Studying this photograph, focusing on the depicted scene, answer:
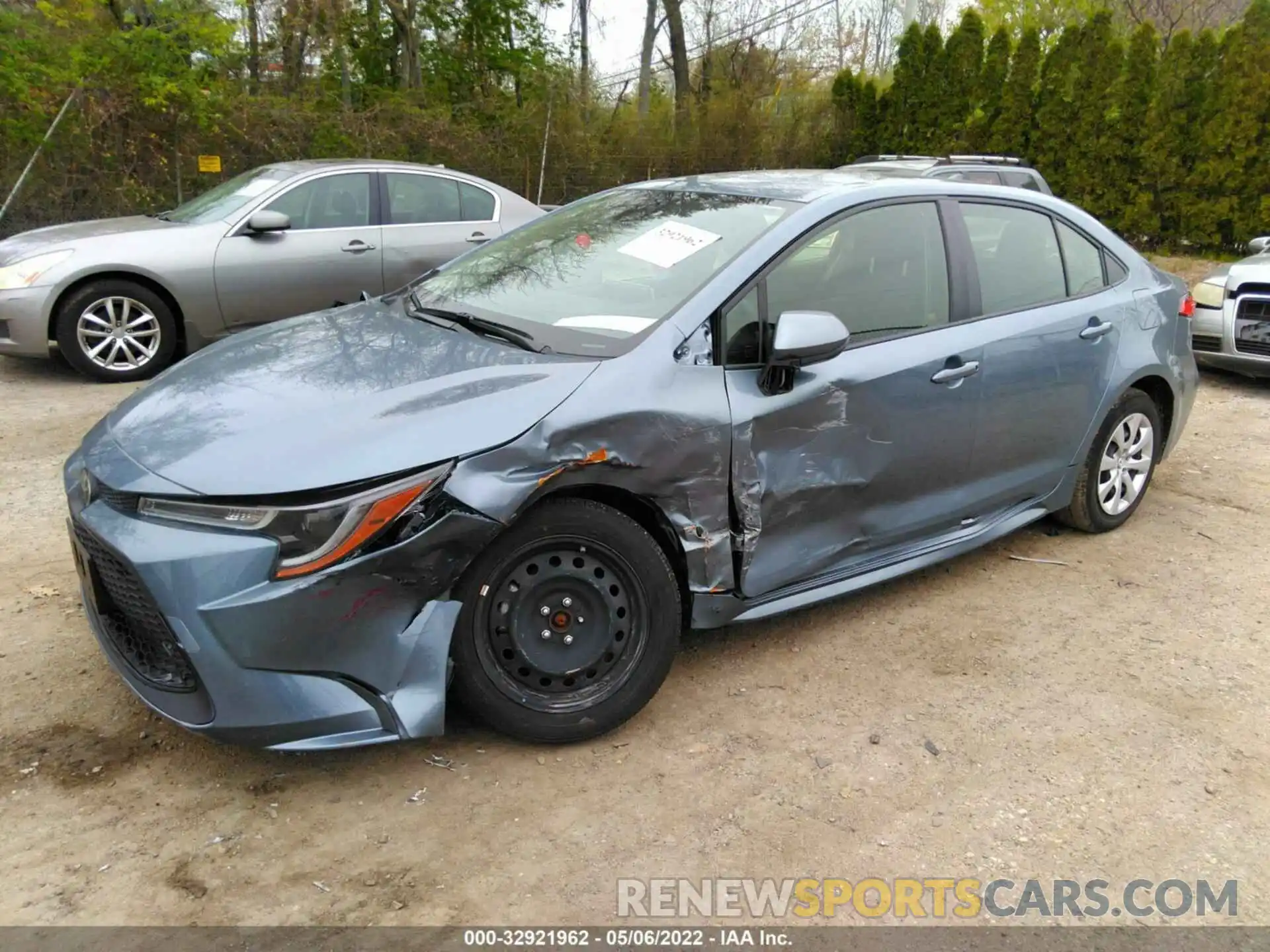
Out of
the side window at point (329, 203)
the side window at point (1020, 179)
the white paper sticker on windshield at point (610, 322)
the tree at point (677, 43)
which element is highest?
the tree at point (677, 43)

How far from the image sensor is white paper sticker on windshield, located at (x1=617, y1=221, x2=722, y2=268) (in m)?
3.53

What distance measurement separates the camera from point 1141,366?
457 centimetres

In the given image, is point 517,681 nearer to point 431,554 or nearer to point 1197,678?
point 431,554

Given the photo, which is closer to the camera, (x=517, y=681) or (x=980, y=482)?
(x=517, y=681)

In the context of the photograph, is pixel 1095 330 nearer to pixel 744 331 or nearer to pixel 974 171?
pixel 744 331

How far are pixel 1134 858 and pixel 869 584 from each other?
4.19 ft

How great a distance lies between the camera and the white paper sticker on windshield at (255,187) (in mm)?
7499

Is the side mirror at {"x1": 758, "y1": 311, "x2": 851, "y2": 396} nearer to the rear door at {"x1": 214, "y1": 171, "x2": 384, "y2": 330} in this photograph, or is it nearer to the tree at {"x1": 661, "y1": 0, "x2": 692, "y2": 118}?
the rear door at {"x1": 214, "y1": 171, "x2": 384, "y2": 330}

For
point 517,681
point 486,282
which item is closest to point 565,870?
point 517,681

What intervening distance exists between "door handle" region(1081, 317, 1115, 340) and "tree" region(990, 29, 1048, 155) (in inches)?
518

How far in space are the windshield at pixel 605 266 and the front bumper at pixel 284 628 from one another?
915mm

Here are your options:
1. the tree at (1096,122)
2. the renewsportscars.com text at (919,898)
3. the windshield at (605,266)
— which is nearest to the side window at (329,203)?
the windshield at (605,266)

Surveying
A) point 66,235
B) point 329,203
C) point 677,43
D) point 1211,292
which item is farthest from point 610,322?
point 677,43

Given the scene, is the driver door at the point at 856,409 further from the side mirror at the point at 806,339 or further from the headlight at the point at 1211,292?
the headlight at the point at 1211,292
